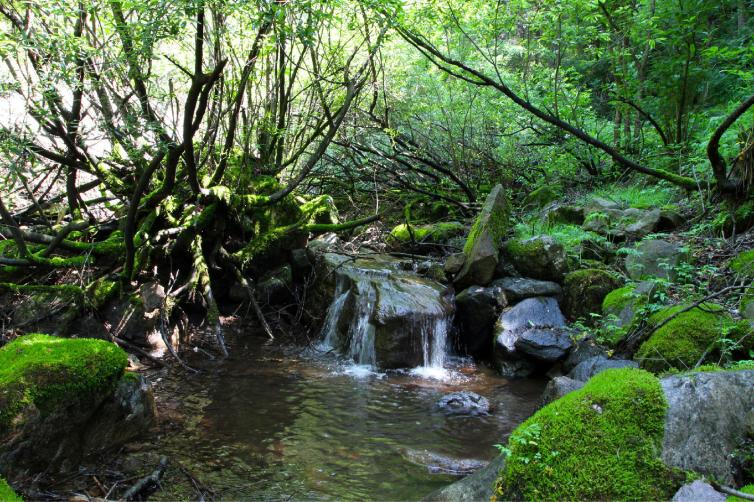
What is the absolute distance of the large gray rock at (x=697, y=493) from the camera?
7.27 ft

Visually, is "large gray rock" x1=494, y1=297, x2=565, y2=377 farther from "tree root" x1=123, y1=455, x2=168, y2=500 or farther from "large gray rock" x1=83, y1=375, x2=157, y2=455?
"tree root" x1=123, y1=455, x2=168, y2=500

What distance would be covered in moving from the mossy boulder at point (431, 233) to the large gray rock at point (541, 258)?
2.10 m

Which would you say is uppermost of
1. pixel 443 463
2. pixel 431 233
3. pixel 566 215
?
pixel 566 215

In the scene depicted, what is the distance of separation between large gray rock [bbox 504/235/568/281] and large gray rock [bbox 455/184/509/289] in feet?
1.33

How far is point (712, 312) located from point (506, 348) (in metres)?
2.89

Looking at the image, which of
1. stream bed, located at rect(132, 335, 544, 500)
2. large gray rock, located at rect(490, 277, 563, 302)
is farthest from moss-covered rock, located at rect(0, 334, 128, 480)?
large gray rock, located at rect(490, 277, 563, 302)

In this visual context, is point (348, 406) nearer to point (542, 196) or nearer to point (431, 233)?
point (431, 233)

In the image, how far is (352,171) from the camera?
1173cm

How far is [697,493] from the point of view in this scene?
7.45ft

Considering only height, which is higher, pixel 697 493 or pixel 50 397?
pixel 697 493

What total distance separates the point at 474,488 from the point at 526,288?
5.25 metres

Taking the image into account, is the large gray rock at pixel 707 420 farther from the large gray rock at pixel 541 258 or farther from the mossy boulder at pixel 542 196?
the mossy boulder at pixel 542 196

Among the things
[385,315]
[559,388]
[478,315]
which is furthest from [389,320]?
[559,388]

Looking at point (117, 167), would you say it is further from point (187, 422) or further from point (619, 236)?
point (619, 236)
